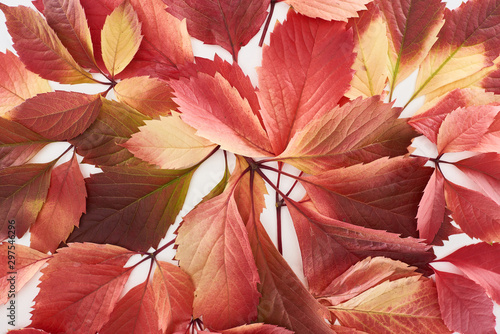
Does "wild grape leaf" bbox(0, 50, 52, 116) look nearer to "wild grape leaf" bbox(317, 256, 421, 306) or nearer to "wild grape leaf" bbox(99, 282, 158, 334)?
"wild grape leaf" bbox(99, 282, 158, 334)

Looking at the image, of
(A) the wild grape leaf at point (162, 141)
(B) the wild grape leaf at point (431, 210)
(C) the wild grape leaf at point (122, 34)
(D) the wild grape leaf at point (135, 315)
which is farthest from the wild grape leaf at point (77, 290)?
(B) the wild grape leaf at point (431, 210)

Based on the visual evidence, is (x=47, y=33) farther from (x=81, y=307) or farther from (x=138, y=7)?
(x=81, y=307)

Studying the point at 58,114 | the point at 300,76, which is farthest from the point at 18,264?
the point at 300,76

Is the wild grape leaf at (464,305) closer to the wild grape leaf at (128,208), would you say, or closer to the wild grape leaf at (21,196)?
the wild grape leaf at (128,208)

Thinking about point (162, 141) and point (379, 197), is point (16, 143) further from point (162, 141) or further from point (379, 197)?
point (379, 197)

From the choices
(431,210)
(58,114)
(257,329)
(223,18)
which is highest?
(223,18)

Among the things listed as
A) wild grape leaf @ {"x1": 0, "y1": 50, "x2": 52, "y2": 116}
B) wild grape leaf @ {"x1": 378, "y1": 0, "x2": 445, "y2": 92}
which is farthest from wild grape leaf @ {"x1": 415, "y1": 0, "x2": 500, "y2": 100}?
wild grape leaf @ {"x1": 0, "y1": 50, "x2": 52, "y2": 116}
